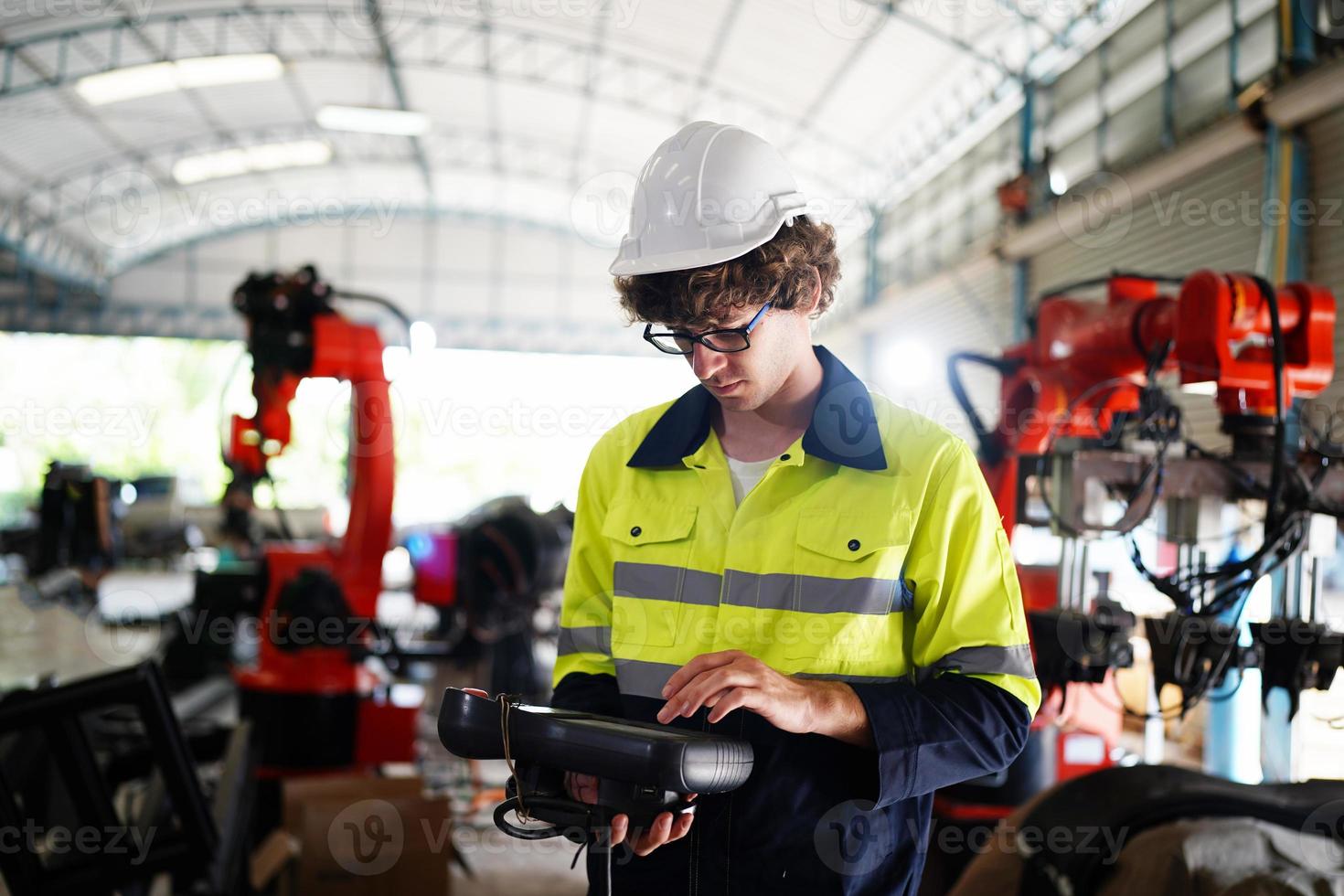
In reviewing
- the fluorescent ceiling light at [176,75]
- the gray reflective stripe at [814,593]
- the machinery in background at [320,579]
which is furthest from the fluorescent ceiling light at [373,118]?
the gray reflective stripe at [814,593]

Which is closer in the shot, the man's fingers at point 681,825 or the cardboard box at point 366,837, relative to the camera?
the man's fingers at point 681,825

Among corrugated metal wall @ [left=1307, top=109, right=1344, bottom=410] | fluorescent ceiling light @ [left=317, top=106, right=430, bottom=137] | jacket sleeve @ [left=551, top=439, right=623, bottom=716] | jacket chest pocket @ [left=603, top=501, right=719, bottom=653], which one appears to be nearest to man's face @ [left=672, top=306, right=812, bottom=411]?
jacket chest pocket @ [left=603, top=501, right=719, bottom=653]

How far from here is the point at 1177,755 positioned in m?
5.32

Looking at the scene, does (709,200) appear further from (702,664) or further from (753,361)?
(702,664)

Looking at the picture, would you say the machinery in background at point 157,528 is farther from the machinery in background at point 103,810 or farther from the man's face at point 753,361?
the man's face at point 753,361

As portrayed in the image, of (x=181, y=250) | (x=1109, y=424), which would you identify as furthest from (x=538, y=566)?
(x=181, y=250)

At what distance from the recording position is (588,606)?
1774 mm

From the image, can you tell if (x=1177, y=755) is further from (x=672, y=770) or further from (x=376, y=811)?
(x=672, y=770)

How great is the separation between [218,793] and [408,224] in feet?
54.7

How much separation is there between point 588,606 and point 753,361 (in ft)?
1.79

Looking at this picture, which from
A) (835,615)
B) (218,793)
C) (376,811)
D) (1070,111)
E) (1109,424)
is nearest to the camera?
(835,615)

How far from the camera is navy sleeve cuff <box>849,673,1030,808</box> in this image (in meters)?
1.38

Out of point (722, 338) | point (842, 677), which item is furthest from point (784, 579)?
point (722, 338)

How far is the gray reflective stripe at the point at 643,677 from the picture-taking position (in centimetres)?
160
